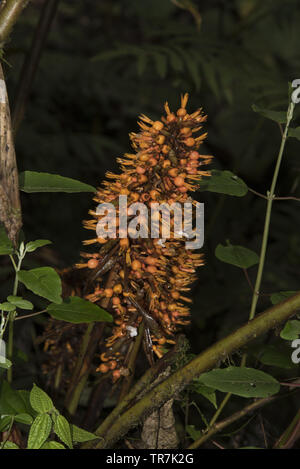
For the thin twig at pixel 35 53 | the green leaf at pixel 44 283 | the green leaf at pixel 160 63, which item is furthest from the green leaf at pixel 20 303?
the green leaf at pixel 160 63

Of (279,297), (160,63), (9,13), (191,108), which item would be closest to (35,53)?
(9,13)

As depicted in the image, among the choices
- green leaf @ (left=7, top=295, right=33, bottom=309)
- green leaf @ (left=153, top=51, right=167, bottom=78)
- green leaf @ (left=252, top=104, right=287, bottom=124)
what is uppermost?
green leaf @ (left=153, top=51, right=167, bottom=78)

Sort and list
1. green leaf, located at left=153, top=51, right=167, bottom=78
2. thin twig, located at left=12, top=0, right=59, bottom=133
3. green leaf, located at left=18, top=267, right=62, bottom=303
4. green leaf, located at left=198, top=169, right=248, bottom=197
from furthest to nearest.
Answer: green leaf, located at left=153, top=51, right=167, bottom=78
thin twig, located at left=12, top=0, right=59, bottom=133
green leaf, located at left=198, top=169, right=248, bottom=197
green leaf, located at left=18, top=267, right=62, bottom=303

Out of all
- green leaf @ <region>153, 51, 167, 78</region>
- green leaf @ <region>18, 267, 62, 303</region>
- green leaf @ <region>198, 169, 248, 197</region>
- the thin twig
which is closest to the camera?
green leaf @ <region>18, 267, 62, 303</region>

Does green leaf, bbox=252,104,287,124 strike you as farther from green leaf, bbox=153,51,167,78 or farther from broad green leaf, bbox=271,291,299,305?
green leaf, bbox=153,51,167,78

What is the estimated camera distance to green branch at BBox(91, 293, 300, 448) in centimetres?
58

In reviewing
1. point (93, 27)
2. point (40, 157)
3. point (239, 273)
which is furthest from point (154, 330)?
point (93, 27)

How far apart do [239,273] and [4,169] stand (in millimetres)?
1379

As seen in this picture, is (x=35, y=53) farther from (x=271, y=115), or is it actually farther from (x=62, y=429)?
(x=62, y=429)

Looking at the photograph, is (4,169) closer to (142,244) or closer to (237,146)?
(142,244)

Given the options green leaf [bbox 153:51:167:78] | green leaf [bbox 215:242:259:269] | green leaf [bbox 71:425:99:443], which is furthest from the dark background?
green leaf [bbox 71:425:99:443]

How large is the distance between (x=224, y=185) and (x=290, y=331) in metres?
0.19

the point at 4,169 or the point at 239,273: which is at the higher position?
the point at 4,169

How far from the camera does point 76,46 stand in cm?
340
